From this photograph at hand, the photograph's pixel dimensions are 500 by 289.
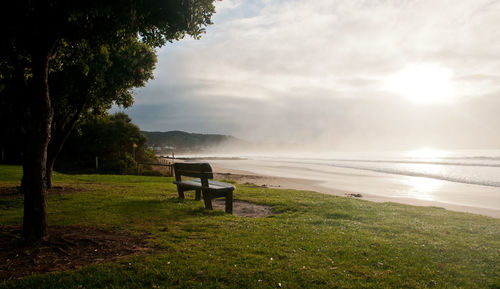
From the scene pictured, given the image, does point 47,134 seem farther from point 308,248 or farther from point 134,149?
point 134,149

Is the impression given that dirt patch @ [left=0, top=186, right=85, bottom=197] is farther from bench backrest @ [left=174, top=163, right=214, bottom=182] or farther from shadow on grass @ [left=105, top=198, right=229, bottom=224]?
bench backrest @ [left=174, top=163, right=214, bottom=182]

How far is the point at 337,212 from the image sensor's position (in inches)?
423

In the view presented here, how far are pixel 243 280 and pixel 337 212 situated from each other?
6.65m

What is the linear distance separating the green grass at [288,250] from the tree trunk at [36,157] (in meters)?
1.62

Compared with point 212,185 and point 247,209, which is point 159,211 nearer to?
point 212,185

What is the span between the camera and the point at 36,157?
20.4 ft

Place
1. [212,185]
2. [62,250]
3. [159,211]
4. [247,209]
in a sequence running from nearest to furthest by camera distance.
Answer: [62,250] → [159,211] → [212,185] → [247,209]

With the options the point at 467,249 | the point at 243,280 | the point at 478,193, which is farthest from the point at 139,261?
the point at 478,193

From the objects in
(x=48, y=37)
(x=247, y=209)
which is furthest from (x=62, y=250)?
(x=247, y=209)

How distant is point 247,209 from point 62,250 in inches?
255

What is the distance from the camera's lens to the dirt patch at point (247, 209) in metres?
10.6

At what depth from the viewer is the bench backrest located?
1025 cm

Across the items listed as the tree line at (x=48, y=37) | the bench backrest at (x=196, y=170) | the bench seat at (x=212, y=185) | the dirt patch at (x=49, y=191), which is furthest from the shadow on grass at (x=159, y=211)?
the dirt patch at (x=49, y=191)

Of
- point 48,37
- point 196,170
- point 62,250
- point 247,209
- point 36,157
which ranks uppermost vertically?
point 48,37
